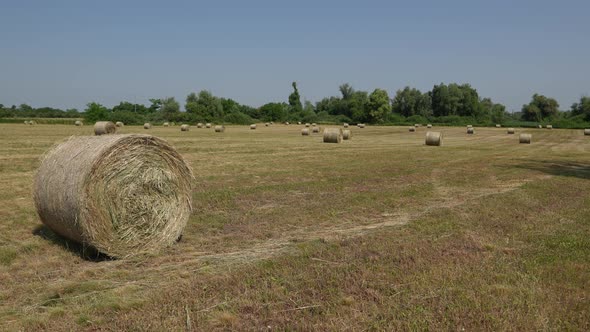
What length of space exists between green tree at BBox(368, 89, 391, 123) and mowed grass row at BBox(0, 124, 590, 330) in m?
92.4

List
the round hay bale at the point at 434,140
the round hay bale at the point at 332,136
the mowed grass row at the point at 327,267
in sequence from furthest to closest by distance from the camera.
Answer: the round hay bale at the point at 332,136, the round hay bale at the point at 434,140, the mowed grass row at the point at 327,267

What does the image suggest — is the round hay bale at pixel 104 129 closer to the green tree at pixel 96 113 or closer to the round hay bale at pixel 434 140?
the round hay bale at pixel 434 140

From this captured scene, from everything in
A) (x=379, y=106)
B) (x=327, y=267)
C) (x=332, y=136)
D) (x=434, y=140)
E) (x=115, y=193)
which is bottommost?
(x=327, y=267)

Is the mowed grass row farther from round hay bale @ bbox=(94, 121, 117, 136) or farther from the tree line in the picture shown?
the tree line

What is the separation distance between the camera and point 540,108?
103438 mm

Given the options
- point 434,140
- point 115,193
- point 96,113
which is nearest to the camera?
point 115,193

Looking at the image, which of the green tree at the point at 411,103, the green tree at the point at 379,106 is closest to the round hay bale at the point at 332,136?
the green tree at the point at 379,106

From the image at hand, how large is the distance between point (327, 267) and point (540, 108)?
11031 cm

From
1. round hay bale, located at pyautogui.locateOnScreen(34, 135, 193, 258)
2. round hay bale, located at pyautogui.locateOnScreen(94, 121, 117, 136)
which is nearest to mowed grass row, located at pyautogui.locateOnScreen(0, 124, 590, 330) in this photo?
round hay bale, located at pyautogui.locateOnScreen(34, 135, 193, 258)

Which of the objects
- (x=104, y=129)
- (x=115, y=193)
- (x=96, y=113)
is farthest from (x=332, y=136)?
(x=96, y=113)

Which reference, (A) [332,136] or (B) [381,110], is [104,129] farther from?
(B) [381,110]

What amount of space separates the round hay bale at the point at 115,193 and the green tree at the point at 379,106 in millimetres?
97581

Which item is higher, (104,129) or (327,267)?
(104,129)

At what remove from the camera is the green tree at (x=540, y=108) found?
335 ft
